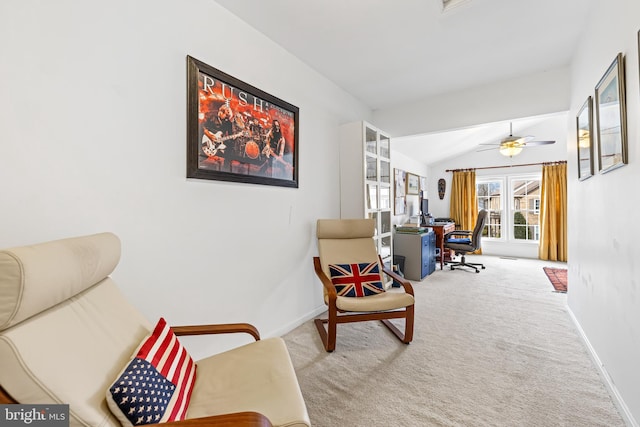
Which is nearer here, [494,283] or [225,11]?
[225,11]

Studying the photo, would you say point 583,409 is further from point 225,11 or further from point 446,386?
point 225,11

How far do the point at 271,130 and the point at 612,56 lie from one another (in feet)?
7.21

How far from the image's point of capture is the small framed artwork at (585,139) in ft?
6.72

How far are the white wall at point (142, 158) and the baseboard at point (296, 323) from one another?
16 millimetres

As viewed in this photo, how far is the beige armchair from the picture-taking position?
2.21 meters

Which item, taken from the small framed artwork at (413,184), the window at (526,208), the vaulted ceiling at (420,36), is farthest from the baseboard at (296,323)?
the window at (526,208)

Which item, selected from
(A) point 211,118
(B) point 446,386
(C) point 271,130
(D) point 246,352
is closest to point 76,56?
(A) point 211,118

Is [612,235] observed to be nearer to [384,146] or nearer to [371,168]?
[371,168]

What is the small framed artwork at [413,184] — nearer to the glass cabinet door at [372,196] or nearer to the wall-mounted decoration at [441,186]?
the wall-mounted decoration at [441,186]

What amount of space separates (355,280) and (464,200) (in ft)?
16.6

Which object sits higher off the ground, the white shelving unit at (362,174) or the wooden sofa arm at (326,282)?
the white shelving unit at (362,174)

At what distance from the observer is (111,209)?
1.46 meters

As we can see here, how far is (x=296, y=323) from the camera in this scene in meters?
2.70

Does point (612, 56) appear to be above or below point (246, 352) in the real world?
above
